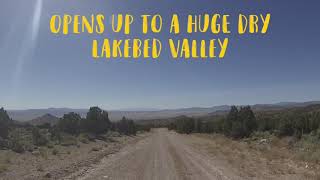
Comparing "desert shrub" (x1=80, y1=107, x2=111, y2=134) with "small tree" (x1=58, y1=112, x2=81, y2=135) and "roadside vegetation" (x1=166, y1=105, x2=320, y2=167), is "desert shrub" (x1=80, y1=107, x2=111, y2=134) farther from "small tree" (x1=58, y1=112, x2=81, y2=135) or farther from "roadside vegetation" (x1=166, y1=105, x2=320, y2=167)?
"roadside vegetation" (x1=166, y1=105, x2=320, y2=167)

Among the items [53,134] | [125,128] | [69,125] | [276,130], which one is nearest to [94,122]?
[69,125]

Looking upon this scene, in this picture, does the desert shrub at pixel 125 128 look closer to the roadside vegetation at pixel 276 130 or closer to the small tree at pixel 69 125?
the roadside vegetation at pixel 276 130

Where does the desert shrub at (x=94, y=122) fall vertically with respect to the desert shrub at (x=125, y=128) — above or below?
above

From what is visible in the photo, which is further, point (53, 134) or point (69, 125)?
point (69, 125)

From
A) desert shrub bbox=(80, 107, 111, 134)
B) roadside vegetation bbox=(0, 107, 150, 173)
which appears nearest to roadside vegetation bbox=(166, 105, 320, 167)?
roadside vegetation bbox=(0, 107, 150, 173)

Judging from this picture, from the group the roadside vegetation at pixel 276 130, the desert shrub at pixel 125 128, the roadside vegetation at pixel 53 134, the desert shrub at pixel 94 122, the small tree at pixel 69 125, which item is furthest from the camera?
the desert shrub at pixel 125 128

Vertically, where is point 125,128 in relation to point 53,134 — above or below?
below

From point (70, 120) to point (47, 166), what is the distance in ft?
114

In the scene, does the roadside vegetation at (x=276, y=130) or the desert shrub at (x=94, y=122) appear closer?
the roadside vegetation at (x=276, y=130)

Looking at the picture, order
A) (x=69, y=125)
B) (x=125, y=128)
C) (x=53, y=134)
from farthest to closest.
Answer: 1. (x=125, y=128)
2. (x=69, y=125)
3. (x=53, y=134)

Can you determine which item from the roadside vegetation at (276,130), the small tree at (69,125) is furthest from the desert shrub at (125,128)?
the small tree at (69,125)

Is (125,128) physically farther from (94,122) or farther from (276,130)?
(276,130)

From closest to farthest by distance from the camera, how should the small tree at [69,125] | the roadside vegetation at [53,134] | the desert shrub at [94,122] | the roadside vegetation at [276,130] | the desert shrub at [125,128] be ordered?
the roadside vegetation at [53,134]
the roadside vegetation at [276,130]
the small tree at [69,125]
the desert shrub at [94,122]
the desert shrub at [125,128]

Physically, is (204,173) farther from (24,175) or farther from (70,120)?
(70,120)
